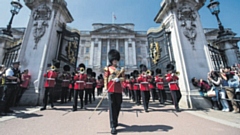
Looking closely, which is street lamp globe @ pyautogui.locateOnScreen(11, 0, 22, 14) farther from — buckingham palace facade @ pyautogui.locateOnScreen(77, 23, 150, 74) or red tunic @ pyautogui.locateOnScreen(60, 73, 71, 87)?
buckingham palace facade @ pyautogui.locateOnScreen(77, 23, 150, 74)

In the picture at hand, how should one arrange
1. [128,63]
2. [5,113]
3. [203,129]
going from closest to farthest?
[203,129] < [5,113] < [128,63]

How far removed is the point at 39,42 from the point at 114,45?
39.3 meters

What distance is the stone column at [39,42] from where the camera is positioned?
23.5ft

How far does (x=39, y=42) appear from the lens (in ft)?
26.3

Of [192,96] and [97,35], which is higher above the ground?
[97,35]

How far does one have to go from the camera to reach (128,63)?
4378 cm

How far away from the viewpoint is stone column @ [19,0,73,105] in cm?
715

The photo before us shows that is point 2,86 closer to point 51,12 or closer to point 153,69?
point 51,12

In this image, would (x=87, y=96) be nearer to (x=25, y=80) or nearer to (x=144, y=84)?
(x=25, y=80)

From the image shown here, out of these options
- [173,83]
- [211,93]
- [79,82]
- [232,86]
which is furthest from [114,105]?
[232,86]

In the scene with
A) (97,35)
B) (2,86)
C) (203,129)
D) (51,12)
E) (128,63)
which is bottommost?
(203,129)

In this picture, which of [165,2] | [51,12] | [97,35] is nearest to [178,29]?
[165,2]

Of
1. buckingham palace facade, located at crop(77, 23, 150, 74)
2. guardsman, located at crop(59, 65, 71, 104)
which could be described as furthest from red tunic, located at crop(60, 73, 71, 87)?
buckingham palace facade, located at crop(77, 23, 150, 74)

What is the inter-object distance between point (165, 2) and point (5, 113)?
452 inches
